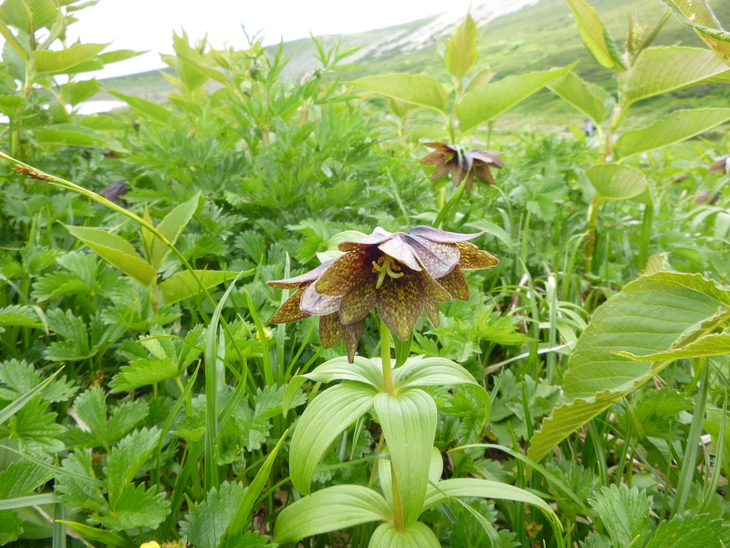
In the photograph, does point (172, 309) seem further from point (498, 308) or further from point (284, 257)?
point (498, 308)

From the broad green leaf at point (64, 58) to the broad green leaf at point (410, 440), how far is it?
2.22 metres

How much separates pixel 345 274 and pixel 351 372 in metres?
0.22

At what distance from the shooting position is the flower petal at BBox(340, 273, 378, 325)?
754 mm

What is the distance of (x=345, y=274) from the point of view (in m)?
0.75

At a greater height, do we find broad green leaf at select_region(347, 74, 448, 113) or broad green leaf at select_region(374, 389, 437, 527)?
broad green leaf at select_region(347, 74, 448, 113)

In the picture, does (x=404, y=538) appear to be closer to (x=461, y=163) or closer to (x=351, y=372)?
(x=351, y=372)

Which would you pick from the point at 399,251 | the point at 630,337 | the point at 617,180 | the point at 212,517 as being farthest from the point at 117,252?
the point at 617,180

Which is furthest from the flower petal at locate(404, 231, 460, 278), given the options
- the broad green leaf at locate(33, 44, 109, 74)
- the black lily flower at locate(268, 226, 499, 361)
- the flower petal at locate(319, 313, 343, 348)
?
the broad green leaf at locate(33, 44, 109, 74)

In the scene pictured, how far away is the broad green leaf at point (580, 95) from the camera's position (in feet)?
5.99

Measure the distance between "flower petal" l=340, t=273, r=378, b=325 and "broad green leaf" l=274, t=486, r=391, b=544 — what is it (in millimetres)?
340

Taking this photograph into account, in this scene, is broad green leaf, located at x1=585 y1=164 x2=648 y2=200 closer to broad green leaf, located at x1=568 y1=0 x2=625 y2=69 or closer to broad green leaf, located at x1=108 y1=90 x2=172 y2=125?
broad green leaf, located at x1=568 y1=0 x2=625 y2=69

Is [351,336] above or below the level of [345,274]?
below

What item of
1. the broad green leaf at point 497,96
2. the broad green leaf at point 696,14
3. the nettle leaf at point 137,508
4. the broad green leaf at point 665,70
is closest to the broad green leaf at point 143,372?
the nettle leaf at point 137,508

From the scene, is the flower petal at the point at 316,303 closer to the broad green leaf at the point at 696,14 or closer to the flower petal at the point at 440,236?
the flower petal at the point at 440,236
